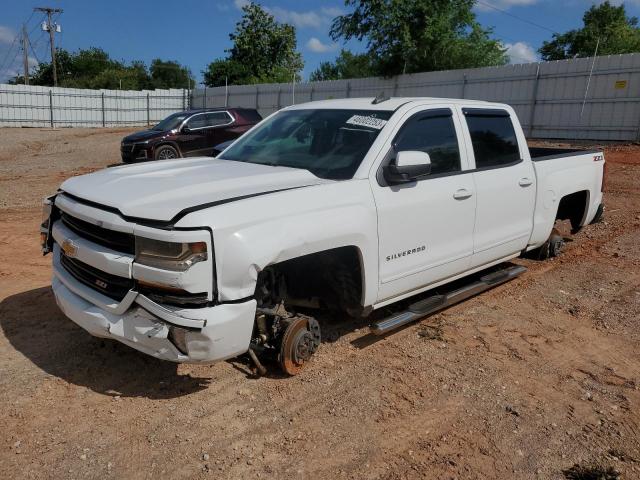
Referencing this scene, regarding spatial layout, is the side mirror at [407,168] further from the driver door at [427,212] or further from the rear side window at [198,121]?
the rear side window at [198,121]

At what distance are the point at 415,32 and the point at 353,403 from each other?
2663cm

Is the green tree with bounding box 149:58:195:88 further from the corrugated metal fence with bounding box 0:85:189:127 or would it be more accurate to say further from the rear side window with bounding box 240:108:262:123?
the rear side window with bounding box 240:108:262:123

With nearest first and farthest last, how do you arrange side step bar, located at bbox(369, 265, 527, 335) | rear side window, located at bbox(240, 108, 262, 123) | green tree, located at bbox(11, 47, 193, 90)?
side step bar, located at bbox(369, 265, 527, 335) → rear side window, located at bbox(240, 108, 262, 123) → green tree, located at bbox(11, 47, 193, 90)

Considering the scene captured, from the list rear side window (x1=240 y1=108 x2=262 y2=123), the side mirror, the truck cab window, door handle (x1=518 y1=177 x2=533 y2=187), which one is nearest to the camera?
the side mirror

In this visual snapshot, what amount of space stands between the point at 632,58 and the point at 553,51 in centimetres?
3438

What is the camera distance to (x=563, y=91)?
17938 mm

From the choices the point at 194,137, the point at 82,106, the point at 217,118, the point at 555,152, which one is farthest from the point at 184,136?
the point at 82,106

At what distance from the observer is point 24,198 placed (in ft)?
35.0

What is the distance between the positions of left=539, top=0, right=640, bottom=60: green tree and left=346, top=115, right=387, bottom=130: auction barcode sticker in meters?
39.6

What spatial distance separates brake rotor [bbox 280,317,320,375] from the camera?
3604mm

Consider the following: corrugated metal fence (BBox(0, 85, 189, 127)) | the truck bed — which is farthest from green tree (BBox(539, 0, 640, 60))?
the truck bed

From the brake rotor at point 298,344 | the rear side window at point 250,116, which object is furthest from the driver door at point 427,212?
the rear side window at point 250,116

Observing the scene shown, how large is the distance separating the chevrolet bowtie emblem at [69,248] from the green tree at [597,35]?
41.5m

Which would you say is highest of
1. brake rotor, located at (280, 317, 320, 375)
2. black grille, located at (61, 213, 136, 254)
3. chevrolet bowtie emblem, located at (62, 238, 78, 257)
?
black grille, located at (61, 213, 136, 254)
